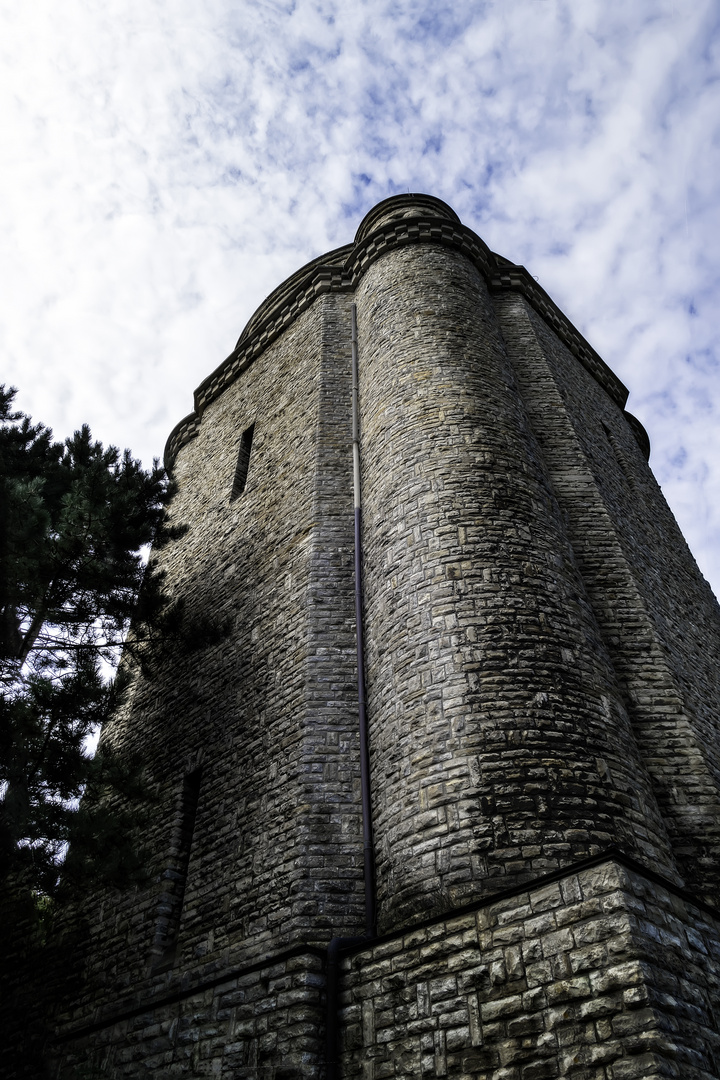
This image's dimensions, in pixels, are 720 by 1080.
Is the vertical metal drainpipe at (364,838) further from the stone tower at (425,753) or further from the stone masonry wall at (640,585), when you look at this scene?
the stone masonry wall at (640,585)

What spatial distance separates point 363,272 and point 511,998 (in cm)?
1021

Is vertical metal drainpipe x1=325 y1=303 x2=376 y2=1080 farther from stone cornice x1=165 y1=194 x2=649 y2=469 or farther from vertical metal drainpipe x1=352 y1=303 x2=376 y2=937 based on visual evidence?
stone cornice x1=165 y1=194 x2=649 y2=469

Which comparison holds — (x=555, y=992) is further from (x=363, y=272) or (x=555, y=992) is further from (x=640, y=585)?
(x=363, y=272)

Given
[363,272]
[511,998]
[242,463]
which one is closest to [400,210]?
[363,272]

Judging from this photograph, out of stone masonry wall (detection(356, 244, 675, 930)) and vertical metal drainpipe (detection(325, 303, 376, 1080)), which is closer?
vertical metal drainpipe (detection(325, 303, 376, 1080))

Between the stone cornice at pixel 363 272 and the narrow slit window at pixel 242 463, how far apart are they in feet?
6.97

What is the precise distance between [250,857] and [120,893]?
219 centimetres

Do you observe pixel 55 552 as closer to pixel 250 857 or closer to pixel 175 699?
pixel 175 699

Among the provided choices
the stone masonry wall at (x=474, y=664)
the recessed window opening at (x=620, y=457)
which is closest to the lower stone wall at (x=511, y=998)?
the stone masonry wall at (x=474, y=664)

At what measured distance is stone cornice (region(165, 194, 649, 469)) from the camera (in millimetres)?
11492

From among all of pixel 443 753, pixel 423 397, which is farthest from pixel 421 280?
pixel 443 753

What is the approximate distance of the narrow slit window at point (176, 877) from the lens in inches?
267

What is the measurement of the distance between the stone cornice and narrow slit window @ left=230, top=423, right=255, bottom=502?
2124mm

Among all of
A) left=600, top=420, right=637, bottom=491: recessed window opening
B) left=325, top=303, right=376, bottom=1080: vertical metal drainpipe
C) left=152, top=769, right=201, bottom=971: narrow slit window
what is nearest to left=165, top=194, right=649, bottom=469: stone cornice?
left=600, top=420, right=637, bottom=491: recessed window opening
